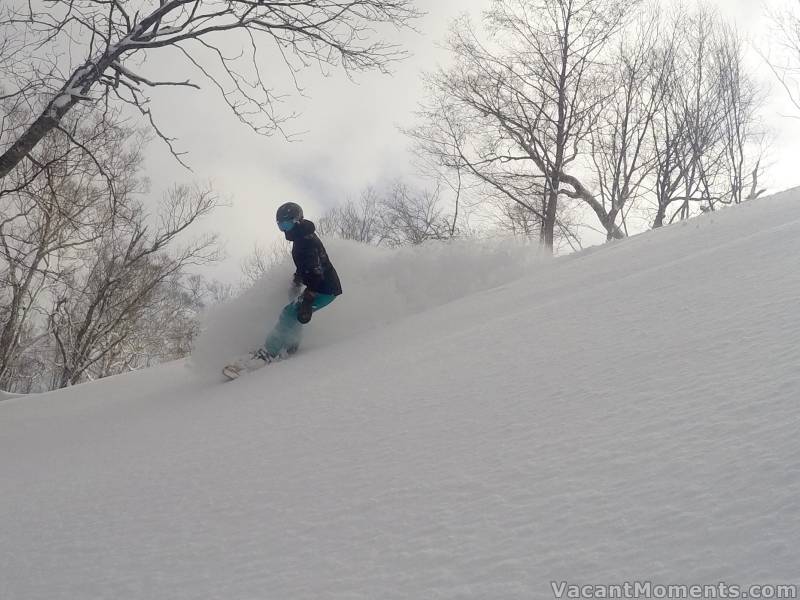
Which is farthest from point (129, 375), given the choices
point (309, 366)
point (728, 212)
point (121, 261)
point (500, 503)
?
point (121, 261)

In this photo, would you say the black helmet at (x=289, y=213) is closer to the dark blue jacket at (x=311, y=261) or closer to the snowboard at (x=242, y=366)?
the dark blue jacket at (x=311, y=261)

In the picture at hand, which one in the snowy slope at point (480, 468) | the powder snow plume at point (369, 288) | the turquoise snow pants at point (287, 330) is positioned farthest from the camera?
the powder snow plume at point (369, 288)

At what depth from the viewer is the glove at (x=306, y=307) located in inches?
178

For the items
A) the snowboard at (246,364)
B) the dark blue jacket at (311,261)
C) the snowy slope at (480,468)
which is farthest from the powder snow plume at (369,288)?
the snowy slope at (480,468)

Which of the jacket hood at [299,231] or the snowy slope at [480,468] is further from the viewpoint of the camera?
the jacket hood at [299,231]

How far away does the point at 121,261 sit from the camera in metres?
16.4

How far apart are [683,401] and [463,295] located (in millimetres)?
3885

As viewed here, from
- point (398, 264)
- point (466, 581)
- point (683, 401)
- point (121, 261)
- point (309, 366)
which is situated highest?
point (121, 261)

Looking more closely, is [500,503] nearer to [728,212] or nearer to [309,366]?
[309,366]

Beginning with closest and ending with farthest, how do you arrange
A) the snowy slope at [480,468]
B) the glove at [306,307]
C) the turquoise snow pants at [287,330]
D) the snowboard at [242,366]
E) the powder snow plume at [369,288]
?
the snowy slope at [480,468], the snowboard at [242,366], the glove at [306,307], the turquoise snow pants at [287,330], the powder snow plume at [369,288]

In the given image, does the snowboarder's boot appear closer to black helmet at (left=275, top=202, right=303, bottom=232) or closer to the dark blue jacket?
the dark blue jacket

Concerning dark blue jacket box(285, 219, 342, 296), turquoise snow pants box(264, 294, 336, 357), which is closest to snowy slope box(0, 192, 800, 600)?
turquoise snow pants box(264, 294, 336, 357)

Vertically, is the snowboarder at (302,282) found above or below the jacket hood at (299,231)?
below

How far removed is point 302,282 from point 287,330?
0.46 meters
